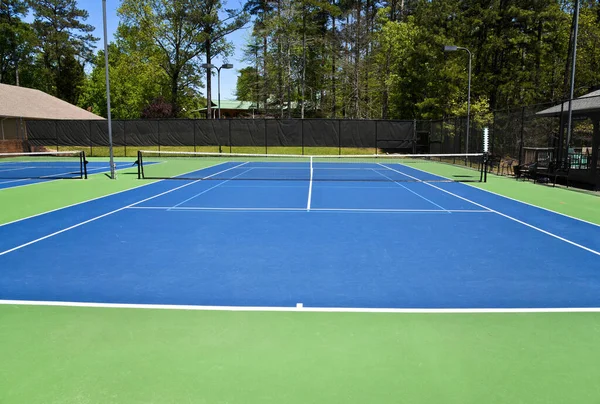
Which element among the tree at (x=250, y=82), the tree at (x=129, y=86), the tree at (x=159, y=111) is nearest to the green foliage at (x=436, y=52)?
the tree at (x=250, y=82)

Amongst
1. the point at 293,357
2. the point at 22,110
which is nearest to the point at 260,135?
the point at 22,110

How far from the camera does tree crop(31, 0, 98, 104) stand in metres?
63.5

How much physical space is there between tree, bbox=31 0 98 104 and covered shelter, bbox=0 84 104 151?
22.9 m

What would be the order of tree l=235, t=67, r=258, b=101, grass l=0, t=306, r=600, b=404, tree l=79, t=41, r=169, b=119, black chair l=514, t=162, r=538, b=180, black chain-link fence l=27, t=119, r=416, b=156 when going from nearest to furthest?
1. grass l=0, t=306, r=600, b=404
2. black chair l=514, t=162, r=538, b=180
3. black chain-link fence l=27, t=119, r=416, b=156
4. tree l=79, t=41, r=169, b=119
5. tree l=235, t=67, r=258, b=101

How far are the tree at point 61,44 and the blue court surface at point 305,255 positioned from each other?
2440 inches

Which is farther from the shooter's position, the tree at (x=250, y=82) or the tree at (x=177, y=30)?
the tree at (x=250, y=82)

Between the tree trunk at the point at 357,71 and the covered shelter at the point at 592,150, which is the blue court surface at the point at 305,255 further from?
the tree trunk at the point at 357,71

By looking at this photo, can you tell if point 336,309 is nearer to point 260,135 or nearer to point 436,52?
point 260,135

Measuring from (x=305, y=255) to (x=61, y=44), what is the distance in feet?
233

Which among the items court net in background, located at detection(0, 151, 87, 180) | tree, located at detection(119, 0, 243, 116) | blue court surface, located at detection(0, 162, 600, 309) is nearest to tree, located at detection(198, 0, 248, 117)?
tree, located at detection(119, 0, 243, 116)

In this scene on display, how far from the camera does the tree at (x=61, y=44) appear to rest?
208 ft

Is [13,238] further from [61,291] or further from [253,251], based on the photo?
[253,251]

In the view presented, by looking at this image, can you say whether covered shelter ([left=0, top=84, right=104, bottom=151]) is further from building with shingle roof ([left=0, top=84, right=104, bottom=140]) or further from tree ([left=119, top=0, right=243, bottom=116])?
tree ([left=119, top=0, right=243, bottom=116])

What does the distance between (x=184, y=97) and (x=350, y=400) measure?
56319mm
